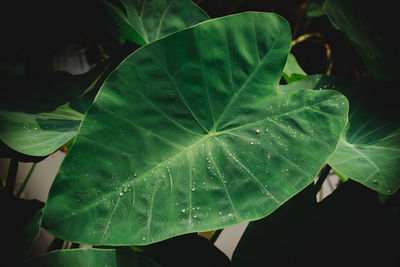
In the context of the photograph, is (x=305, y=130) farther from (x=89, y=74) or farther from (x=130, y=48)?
(x=89, y=74)

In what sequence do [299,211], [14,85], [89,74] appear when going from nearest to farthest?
[299,211]
[14,85]
[89,74]

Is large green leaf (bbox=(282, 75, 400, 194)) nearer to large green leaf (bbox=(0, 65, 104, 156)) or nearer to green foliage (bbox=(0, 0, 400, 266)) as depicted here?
green foliage (bbox=(0, 0, 400, 266))

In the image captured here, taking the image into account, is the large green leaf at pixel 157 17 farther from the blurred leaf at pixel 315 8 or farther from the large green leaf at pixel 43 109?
the blurred leaf at pixel 315 8

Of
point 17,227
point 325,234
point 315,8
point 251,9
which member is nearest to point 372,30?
point 315,8

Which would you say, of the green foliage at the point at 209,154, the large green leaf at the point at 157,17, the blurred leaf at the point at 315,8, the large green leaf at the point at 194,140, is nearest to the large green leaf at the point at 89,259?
the green foliage at the point at 209,154

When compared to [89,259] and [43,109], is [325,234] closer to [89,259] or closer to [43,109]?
[89,259]


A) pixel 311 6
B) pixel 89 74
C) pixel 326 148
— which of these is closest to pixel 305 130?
pixel 326 148
